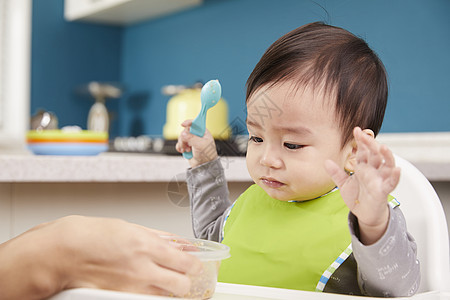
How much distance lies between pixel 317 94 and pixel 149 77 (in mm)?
2395

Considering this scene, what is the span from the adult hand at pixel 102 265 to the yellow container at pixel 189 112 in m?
1.62

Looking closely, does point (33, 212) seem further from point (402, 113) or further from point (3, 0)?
point (3, 0)

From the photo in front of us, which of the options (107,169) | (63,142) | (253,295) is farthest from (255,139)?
(63,142)

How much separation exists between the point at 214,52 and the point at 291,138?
6.30 feet

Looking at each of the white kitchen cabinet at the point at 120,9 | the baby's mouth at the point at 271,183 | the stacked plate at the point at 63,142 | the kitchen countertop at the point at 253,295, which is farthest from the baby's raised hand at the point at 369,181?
the white kitchen cabinet at the point at 120,9

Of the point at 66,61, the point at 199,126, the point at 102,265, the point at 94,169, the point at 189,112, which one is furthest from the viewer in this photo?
the point at 66,61

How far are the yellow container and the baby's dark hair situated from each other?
128 centimetres

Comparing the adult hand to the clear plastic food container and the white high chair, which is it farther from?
the white high chair

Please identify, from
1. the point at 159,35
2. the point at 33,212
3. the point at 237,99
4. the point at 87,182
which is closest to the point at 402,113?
the point at 237,99

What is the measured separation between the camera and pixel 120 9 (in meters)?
2.87

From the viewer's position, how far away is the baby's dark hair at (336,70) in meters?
0.70

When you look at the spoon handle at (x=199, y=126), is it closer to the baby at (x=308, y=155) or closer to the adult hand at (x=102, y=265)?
the baby at (x=308, y=155)

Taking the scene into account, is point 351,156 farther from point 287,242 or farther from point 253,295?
point 253,295

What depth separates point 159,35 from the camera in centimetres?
293
